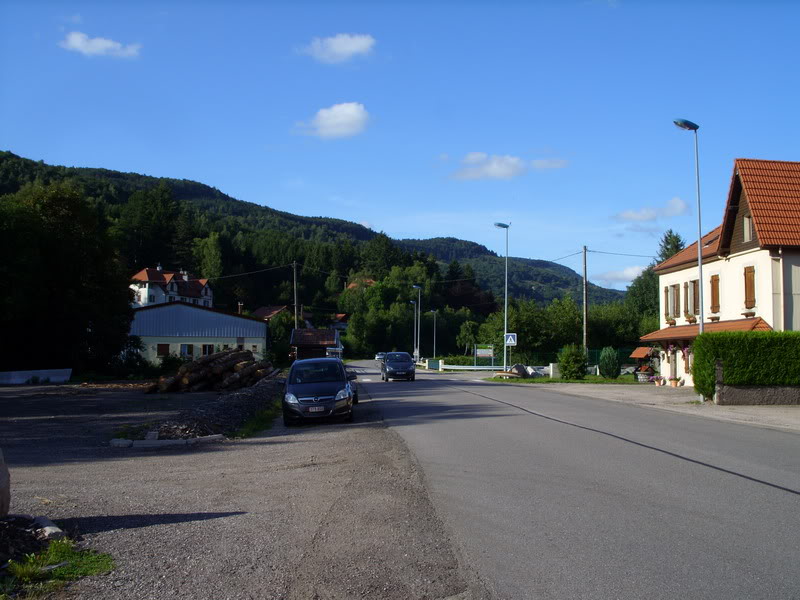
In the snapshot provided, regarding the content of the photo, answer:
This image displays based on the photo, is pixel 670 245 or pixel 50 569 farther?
pixel 670 245

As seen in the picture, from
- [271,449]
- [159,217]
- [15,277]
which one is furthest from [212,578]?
[159,217]

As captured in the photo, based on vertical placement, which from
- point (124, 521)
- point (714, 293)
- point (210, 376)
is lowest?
point (124, 521)

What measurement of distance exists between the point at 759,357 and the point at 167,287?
93860mm

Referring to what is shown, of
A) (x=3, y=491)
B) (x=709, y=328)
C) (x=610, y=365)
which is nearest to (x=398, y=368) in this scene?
(x=610, y=365)

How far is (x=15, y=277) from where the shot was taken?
34.5 m

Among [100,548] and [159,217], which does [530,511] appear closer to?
[100,548]

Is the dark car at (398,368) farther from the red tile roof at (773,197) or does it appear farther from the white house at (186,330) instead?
the red tile roof at (773,197)

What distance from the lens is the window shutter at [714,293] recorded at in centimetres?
3400

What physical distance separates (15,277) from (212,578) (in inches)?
1327

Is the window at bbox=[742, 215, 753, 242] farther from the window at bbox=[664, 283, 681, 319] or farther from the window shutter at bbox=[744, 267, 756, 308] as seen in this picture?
the window at bbox=[664, 283, 681, 319]

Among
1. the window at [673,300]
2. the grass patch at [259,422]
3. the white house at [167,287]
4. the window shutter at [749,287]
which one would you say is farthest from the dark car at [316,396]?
the white house at [167,287]

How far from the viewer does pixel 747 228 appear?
31.1 metres

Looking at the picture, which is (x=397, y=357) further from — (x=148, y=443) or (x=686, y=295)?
(x=148, y=443)

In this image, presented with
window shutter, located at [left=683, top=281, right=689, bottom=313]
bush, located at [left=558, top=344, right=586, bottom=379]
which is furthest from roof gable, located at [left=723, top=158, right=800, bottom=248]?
bush, located at [left=558, top=344, right=586, bottom=379]
